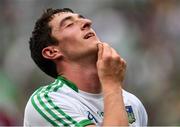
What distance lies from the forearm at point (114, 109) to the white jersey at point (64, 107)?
12 centimetres

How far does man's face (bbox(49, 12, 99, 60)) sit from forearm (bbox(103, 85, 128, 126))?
308 millimetres

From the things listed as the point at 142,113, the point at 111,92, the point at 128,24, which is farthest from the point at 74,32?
the point at 128,24

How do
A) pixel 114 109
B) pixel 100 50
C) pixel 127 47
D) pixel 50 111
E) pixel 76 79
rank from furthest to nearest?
1. pixel 127 47
2. pixel 76 79
3. pixel 100 50
4. pixel 50 111
5. pixel 114 109

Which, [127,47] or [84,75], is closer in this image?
[84,75]

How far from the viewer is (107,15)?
22.4 feet

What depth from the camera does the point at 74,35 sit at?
2.75 metres

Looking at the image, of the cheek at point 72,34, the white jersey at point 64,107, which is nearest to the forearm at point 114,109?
the white jersey at point 64,107

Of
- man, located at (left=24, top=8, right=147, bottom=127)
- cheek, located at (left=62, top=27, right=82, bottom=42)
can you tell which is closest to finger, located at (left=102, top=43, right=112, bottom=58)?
man, located at (left=24, top=8, right=147, bottom=127)

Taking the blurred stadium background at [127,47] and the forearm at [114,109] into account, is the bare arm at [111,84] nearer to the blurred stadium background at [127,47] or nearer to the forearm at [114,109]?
the forearm at [114,109]

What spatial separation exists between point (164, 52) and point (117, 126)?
4240 millimetres

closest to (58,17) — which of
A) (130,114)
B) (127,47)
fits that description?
(130,114)

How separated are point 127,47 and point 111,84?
4057 millimetres

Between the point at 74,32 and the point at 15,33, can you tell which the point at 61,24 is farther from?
the point at 15,33

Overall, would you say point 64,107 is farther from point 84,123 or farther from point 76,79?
point 76,79
